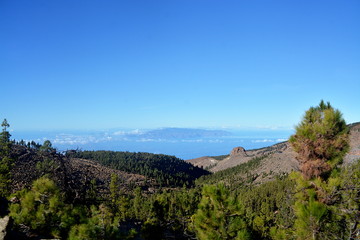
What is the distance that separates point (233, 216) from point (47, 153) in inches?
353

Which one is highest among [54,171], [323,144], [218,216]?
[323,144]

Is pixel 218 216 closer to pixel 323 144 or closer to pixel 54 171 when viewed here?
pixel 323 144

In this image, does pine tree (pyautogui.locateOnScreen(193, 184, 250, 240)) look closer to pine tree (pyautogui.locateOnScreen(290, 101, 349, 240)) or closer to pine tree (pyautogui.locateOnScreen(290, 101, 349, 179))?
pine tree (pyautogui.locateOnScreen(290, 101, 349, 240))

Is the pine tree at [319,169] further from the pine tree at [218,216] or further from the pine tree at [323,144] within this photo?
the pine tree at [218,216]

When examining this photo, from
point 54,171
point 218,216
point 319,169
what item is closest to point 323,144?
point 319,169

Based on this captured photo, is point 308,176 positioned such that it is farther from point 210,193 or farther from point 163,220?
point 163,220

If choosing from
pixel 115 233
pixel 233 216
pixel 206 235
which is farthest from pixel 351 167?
pixel 115 233

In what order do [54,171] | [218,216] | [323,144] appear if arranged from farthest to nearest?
[54,171]
[218,216]
[323,144]

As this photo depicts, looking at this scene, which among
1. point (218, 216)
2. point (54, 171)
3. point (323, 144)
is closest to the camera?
point (323, 144)

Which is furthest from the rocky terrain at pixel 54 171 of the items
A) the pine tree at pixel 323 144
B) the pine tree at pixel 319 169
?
the pine tree at pixel 323 144

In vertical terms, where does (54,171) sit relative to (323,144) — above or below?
below

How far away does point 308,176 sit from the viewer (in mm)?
9336

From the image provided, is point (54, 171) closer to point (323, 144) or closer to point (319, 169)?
point (319, 169)

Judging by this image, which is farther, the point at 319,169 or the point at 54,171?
the point at 54,171
